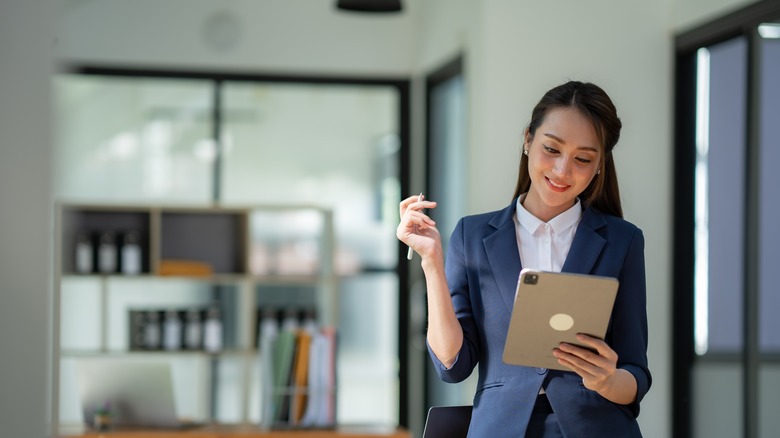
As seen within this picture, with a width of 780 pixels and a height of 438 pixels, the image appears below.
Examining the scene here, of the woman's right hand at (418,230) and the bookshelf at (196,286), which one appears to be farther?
the bookshelf at (196,286)

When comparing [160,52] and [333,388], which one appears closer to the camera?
[333,388]

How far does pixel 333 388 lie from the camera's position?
428 centimetres

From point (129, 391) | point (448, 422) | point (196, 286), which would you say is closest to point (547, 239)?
point (448, 422)

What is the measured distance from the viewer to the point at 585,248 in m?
1.61

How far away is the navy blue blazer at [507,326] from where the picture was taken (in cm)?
158

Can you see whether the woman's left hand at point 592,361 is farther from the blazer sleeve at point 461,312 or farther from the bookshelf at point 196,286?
the bookshelf at point 196,286

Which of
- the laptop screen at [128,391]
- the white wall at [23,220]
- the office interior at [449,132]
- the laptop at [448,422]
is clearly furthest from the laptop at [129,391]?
the white wall at [23,220]

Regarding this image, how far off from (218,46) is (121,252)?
130 centimetres

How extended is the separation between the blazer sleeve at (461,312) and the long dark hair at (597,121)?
194mm

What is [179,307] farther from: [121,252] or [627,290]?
[627,290]

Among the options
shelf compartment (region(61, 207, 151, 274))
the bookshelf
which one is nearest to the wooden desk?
the bookshelf

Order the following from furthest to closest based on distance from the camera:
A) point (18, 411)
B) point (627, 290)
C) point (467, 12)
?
point (467, 12) < point (627, 290) < point (18, 411)

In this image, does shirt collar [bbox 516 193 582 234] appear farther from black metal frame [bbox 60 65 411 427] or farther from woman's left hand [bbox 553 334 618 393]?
black metal frame [bbox 60 65 411 427]

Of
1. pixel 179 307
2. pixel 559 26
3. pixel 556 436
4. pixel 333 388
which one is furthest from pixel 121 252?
pixel 556 436
